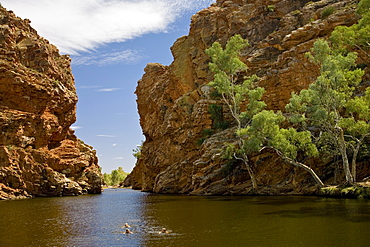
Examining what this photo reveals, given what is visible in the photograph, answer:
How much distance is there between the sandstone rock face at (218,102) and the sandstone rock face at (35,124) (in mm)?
18234

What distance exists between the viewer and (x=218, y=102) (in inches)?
2625

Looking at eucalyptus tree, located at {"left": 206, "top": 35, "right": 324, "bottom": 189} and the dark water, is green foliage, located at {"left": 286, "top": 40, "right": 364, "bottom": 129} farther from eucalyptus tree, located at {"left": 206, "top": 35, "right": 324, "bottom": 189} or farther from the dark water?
the dark water

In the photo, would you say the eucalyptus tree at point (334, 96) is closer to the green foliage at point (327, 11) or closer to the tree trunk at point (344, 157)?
the tree trunk at point (344, 157)

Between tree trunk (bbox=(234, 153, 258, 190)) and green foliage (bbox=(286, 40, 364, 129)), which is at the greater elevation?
green foliage (bbox=(286, 40, 364, 129))

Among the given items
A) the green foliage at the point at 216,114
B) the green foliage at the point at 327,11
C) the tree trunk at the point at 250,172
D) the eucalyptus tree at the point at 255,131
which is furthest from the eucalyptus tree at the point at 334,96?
the green foliage at the point at 327,11

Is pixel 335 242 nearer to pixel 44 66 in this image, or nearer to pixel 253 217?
pixel 253 217

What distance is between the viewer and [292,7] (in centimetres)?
7531

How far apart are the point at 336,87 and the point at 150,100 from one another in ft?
214

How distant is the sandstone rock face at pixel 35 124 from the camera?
5869 cm

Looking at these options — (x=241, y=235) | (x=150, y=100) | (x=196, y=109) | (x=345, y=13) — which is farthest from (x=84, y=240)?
(x=150, y=100)

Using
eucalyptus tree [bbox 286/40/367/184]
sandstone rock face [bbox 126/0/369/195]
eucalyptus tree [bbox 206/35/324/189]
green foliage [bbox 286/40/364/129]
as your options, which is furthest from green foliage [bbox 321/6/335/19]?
green foliage [bbox 286/40/364/129]

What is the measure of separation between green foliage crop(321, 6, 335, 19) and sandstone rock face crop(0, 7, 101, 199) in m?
53.8

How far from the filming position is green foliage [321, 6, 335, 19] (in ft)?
202

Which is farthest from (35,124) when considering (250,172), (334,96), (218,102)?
(334,96)
